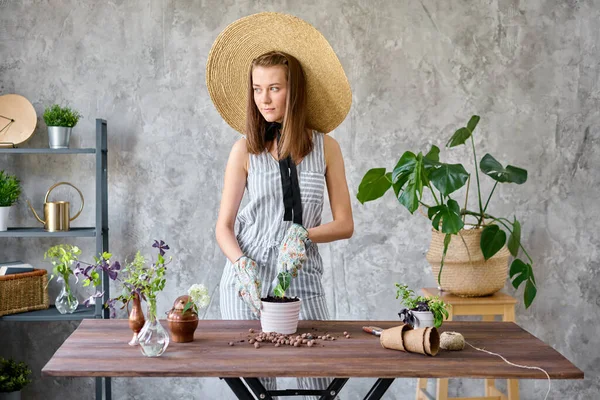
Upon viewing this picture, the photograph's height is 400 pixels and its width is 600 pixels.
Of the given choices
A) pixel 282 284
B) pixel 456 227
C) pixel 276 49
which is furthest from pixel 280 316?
pixel 456 227

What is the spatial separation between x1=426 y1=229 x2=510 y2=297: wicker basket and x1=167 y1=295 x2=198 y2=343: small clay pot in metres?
1.61

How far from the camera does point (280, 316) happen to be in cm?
213

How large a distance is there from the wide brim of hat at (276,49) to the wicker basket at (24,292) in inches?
56.9

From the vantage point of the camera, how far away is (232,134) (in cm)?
377

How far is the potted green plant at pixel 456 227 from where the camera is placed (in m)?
3.08

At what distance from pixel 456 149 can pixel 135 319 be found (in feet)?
7.39

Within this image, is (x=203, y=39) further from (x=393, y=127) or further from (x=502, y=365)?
(x=502, y=365)

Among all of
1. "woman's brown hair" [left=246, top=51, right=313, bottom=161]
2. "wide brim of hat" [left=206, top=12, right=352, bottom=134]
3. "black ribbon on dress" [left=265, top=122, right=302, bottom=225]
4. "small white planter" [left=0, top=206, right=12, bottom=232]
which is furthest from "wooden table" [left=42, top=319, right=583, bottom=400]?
"small white planter" [left=0, top=206, right=12, bottom=232]

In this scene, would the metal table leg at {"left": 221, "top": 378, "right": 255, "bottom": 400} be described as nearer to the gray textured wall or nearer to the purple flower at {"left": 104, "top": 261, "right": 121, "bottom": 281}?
the purple flower at {"left": 104, "top": 261, "right": 121, "bottom": 281}

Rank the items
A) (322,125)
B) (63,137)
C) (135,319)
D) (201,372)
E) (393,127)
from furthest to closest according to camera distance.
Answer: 1. (393,127)
2. (63,137)
3. (322,125)
4. (135,319)
5. (201,372)

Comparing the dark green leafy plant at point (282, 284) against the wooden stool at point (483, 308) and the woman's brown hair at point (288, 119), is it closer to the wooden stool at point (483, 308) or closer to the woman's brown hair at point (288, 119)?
the woman's brown hair at point (288, 119)

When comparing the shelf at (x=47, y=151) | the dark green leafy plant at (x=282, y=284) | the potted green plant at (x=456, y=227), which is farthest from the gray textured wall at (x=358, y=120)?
the dark green leafy plant at (x=282, y=284)

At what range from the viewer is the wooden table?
177 cm

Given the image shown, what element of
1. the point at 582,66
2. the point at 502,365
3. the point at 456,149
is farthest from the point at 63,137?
the point at 582,66
